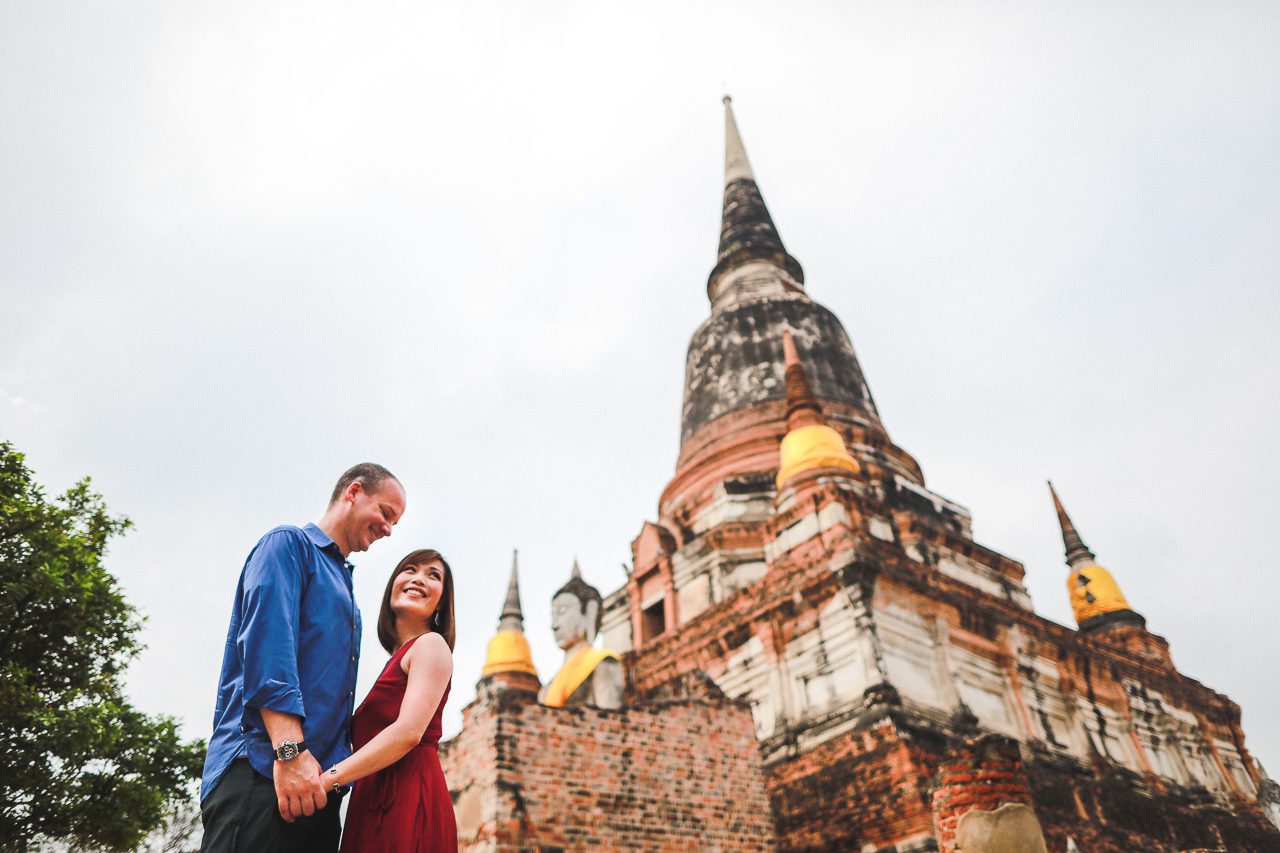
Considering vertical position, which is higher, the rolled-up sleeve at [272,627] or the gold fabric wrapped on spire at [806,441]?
the gold fabric wrapped on spire at [806,441]

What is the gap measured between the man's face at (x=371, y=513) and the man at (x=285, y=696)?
10 millimetres

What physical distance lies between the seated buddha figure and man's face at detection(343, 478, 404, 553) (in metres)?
7.58

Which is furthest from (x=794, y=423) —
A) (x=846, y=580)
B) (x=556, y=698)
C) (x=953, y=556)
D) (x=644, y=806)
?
(x=644, y=806)

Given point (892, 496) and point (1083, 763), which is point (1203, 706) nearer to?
point (1083, 763)

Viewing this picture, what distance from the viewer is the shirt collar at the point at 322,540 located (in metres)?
3.08

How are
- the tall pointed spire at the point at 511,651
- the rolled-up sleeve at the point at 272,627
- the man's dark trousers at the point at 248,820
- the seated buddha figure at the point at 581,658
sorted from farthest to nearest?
1. the tall pointed spire at the point at 511,651
2. the seated buddha figure at the point at 581,658
3. the rolled-up sleeve at the point at 272,627
4. the man's dark trousers at the point at 248,820

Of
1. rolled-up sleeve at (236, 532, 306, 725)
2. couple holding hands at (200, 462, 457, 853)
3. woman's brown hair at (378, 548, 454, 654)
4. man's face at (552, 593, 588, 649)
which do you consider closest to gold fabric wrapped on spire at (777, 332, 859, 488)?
man's face at (552, 593, 588, 649)

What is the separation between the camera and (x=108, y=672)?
34.5 feet

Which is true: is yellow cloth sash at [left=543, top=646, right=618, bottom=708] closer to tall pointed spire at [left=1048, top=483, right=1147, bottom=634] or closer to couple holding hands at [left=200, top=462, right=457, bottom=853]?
couple holding hands at [left=200, top=462, right=457, bottom=853]

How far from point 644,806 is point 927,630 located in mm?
5607

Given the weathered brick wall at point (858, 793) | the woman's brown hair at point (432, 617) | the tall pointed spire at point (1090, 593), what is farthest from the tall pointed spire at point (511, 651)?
the woman's brown hair at point (432, 617)

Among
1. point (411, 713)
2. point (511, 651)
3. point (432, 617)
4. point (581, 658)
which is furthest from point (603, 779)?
point (511, 651)

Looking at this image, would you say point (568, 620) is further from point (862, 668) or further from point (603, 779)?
point (603, 779)

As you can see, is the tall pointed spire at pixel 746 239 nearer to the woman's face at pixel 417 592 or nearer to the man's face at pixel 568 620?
the man's face at pixel 568 620
